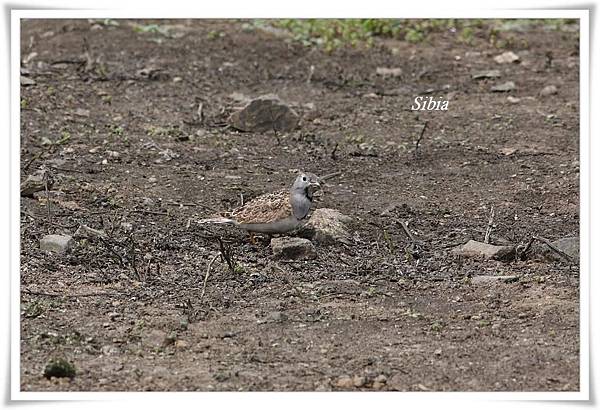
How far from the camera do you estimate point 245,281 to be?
19.9 feet

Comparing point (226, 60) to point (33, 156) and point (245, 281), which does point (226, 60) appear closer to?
point (33, 156)

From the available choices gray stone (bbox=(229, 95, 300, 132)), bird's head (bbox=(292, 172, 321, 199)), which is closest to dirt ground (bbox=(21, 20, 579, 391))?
gray stone (bbox=(229, 95, 300, 132))

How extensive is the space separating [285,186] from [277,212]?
4.24 feet

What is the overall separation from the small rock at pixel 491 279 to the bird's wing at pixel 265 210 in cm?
122

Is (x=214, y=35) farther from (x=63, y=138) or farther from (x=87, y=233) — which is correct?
(x=87, y=233)

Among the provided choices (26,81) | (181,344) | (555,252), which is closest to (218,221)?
(181,344)

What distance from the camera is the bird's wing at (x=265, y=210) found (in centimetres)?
664

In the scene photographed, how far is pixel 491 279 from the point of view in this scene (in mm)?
6070

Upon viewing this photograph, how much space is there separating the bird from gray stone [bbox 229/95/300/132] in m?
2.33

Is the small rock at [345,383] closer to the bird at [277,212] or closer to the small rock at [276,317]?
the small rock at [276,317]

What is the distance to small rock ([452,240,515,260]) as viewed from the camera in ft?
21.1

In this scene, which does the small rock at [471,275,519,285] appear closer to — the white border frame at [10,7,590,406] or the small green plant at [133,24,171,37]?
the white border frame at [10,7,590,406]

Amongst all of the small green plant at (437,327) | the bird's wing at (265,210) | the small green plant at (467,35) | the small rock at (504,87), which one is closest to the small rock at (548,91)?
the small rock at (504,87)

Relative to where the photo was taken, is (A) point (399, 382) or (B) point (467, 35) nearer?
(A) point (399, 382)
